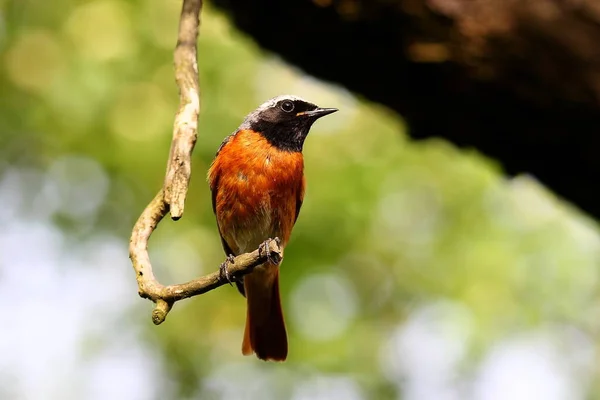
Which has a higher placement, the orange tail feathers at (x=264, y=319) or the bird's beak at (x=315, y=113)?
the bird's beak at (x=315, y=113)

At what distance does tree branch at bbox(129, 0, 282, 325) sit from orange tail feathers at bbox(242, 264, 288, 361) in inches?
63.3

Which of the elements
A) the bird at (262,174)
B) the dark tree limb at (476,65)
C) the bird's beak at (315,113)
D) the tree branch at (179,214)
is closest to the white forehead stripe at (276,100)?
the bird at (262,174)

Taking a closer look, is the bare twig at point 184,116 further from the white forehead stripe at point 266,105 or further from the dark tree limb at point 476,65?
the dark tree limb at point 476,65

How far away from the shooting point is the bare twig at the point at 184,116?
2.53 meters

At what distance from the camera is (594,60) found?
12.6 ft

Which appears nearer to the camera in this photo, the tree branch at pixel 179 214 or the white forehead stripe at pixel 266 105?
the tree branch at pixel 179 214

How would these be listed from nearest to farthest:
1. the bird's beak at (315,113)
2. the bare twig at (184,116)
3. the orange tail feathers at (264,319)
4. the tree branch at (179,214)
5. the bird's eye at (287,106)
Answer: the tree branch at (179,214) < the bare twig at (184,116) < the bird's beak at (315,113) < the bird's eye at (287,106) < the orange tail feathers at (264,319)

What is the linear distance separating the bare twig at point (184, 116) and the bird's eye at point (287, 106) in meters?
0.78

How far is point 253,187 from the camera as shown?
3.99 m

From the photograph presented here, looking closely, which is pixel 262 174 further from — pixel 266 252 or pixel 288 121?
pixel 266 252

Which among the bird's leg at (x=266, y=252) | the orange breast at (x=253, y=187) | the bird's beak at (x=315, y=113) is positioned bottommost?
the orange breast at (x=253, y=187)

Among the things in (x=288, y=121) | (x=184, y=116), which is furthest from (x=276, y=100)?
(x=184, y=116)

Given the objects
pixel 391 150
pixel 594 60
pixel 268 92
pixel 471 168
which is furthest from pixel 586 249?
pixel 594 60

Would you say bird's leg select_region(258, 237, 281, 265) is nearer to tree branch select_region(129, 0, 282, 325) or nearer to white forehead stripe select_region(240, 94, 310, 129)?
tree branch select_region(129, 0, 282, 325)
